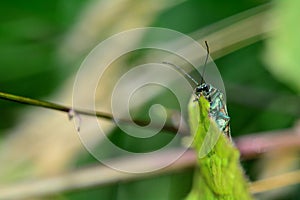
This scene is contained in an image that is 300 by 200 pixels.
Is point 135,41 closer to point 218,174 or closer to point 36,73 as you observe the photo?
point 36,73

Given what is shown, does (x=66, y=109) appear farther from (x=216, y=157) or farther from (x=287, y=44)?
(x=287, y=44)

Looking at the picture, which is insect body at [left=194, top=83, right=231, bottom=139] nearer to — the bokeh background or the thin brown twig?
the thin brown twig

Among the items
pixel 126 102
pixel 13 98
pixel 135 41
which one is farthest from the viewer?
pixel 135 41

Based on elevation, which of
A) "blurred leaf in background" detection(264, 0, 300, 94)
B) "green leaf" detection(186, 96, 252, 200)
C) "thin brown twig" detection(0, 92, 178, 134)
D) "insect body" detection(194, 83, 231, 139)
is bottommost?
"green leaf" detection(186, 96, 252, 200)

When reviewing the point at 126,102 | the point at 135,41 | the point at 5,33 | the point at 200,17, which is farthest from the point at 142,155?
the point at 5,33

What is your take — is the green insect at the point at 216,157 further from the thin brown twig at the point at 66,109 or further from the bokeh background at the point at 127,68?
the bokeh background at the point at 127,68

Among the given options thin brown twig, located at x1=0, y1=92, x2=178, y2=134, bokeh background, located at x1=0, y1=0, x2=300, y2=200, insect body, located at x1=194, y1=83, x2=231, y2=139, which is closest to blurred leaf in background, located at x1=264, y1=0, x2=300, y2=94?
bokeh background, located at x1=0, y1=0, x2=300, y2=200

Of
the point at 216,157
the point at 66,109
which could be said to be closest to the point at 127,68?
the point at 66,109
